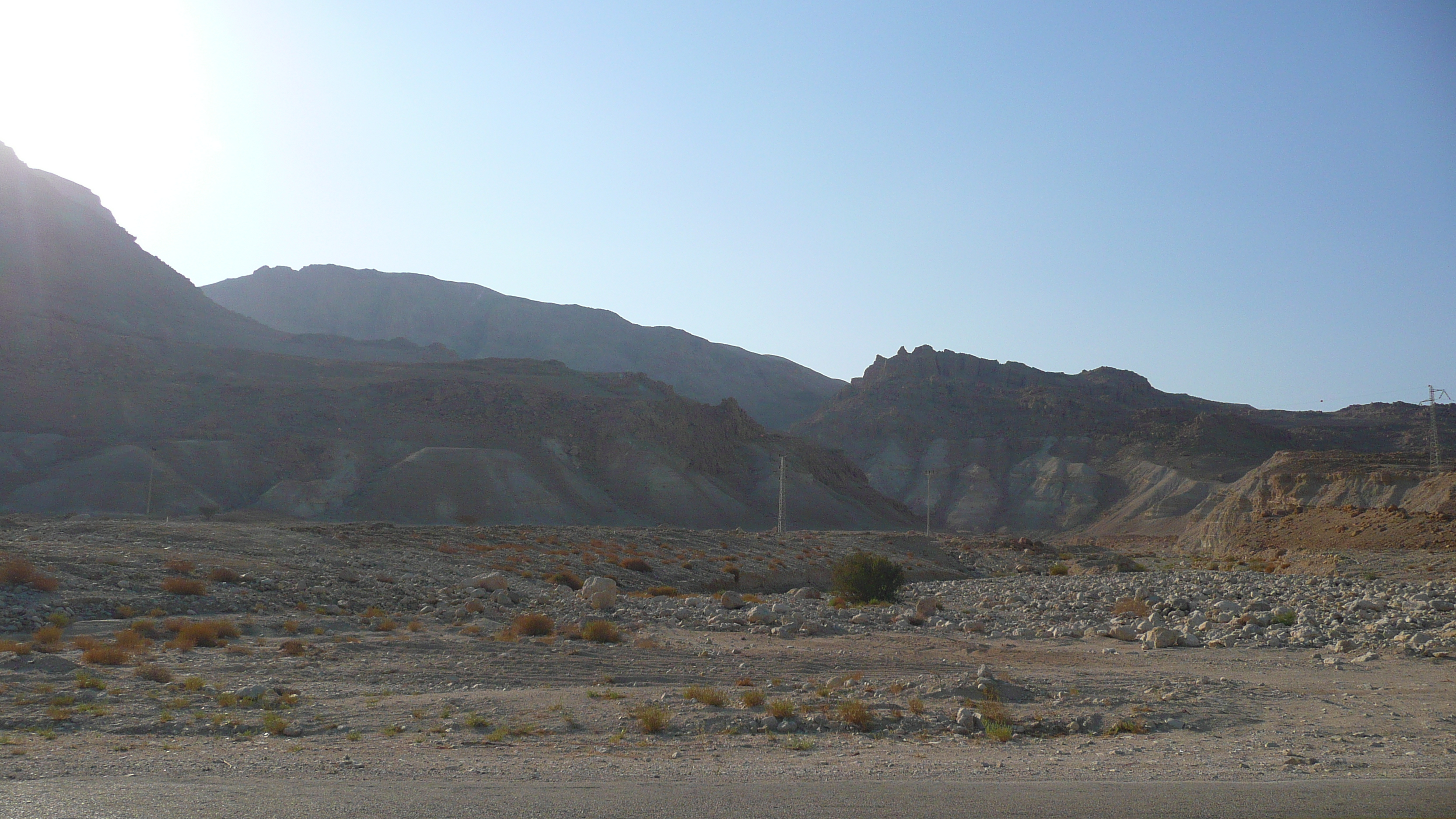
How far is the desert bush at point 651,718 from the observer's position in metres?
11.0

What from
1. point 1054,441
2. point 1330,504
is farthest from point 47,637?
point 1054,441

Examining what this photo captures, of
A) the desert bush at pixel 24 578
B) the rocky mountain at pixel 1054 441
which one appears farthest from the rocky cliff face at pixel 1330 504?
the desert bush at pixel 24 578

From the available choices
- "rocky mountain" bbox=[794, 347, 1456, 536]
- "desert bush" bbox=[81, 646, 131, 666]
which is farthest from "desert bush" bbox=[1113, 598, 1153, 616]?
"rocky mountain" bbox=[794, 347, 1456, 536]

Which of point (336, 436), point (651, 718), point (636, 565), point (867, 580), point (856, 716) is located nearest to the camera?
point (651, 718)

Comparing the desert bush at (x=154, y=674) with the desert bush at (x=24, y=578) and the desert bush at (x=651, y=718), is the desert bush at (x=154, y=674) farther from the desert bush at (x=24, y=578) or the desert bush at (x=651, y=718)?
the desert bush at (x=24, y=578)

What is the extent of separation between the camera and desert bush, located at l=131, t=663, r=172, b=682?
13469 mm

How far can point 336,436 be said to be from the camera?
85.4 m

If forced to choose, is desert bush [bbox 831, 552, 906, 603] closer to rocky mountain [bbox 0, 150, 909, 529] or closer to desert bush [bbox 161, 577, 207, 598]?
desert bush [bbox 161, 577, 207, 598]

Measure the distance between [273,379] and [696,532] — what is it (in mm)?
62246

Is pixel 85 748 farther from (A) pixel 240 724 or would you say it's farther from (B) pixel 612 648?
(B) pixel 612 648

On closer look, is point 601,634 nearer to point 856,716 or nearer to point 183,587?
point 856,716

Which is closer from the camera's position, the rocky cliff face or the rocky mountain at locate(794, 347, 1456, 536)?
the rocky cliff face

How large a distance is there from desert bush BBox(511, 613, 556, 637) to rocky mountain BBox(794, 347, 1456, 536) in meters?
85.0

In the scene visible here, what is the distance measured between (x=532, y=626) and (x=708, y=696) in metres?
8.86
